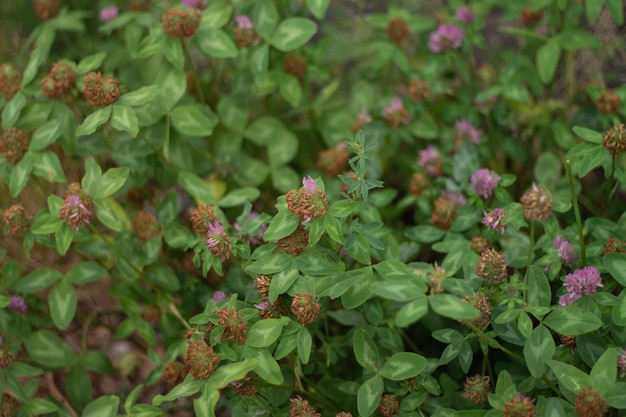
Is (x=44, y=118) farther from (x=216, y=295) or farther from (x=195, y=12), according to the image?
(x=216, y=295)

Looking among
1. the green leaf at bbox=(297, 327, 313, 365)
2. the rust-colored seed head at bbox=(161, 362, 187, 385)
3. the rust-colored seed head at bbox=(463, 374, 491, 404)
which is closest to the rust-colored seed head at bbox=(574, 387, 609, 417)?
the rust-colored seed head at bbox=(463, 374, 491, 404)

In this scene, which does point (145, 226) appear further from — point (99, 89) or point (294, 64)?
point (294, 64)

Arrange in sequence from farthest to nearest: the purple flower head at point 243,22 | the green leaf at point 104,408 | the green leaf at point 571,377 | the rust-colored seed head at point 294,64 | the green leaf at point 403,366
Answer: the rust-colored seed head at point 294,64
the purple flower head at point 243,22
the green leaf at point 104,408
the green leaf at point 403,366
the green leaf at point 571,377

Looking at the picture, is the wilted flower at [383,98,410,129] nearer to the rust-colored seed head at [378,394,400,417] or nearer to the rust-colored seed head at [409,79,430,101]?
the rust-colored seed head at [409,79,430,101]

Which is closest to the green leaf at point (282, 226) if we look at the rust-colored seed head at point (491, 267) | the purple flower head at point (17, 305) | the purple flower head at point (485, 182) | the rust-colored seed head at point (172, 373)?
the rust-colored seed head at point (491, 267)

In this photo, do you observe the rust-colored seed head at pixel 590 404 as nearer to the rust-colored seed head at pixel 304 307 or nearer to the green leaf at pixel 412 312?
the green leaf at pixel 412 312

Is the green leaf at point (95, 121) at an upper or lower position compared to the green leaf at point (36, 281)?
upper

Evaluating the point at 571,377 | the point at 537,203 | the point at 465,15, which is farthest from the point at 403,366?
the point at 465,15
